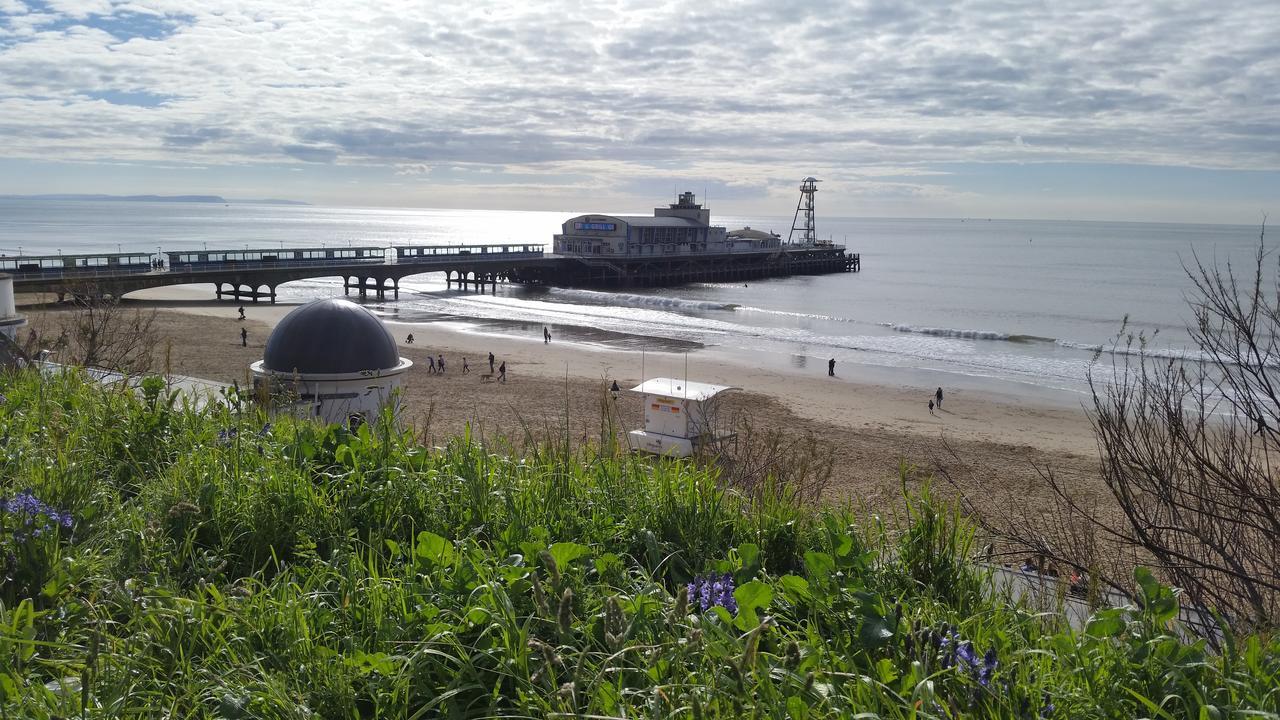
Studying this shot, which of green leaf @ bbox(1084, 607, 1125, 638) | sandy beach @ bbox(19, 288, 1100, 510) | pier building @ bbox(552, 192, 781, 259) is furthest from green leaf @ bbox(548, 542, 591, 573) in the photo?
pier building @ bbox(552, 192, 781, 259)

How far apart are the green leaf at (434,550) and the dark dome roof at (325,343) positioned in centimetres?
811

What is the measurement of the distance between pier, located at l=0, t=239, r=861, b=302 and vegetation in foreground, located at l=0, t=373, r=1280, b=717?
33.5 m

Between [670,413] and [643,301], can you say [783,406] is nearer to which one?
[670,413]

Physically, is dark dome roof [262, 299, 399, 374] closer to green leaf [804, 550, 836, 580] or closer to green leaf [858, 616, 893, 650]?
green leaf [804, 550, 836, 580]

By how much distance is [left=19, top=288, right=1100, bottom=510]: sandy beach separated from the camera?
20.8 m

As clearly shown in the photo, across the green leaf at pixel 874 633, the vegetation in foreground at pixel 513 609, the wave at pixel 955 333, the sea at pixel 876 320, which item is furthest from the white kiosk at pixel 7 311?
the wave at pixel 955 333

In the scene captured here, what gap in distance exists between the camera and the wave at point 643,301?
64.0m

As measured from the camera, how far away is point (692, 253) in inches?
3403

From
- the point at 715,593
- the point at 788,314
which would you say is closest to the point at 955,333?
the point at 788,314

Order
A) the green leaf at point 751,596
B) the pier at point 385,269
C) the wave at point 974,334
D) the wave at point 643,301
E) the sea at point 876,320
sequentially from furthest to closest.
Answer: the wave at point 643,301 < the wave at point 974,334 < the pier at point 385,269 < the sea at point 876,320 < the green leaf at point 751,596

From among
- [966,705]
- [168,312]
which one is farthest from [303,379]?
[168,312]

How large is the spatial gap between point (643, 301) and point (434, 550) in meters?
63.8

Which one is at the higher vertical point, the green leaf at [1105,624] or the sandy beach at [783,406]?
the green leaf at [1105,624]

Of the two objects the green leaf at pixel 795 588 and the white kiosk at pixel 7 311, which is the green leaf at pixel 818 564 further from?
the white kiosk at pixel 7 311
